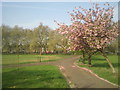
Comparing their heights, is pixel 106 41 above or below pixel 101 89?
above

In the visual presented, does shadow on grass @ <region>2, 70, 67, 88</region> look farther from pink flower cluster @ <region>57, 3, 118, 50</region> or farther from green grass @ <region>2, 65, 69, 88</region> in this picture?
pink flower cluster @ <region>57, 3, 118, 50</region>

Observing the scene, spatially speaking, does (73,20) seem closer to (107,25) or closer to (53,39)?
(107,25)

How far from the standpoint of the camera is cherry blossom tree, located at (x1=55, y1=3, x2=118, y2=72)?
8.19m

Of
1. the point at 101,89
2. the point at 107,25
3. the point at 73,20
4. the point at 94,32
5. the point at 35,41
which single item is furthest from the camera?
the point at 35,41

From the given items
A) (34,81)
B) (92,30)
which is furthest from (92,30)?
(34,81)

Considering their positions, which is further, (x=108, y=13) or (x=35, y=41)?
(x=35, y=41)

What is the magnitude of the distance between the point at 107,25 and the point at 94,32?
142 cm

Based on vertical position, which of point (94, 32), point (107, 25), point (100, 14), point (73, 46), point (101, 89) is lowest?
point (101, 89)

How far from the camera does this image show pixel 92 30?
323 inches

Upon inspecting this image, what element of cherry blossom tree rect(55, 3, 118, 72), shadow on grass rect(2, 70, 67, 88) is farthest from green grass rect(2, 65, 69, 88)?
cherry blossom tree rect(55, 3, 118, 72)

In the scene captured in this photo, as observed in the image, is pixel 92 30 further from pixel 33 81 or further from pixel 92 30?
pixel 33 81

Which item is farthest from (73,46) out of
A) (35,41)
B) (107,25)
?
(35,41)

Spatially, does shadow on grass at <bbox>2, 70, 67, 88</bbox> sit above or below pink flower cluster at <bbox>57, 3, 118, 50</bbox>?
below

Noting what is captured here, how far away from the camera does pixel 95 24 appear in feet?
27.7
